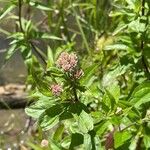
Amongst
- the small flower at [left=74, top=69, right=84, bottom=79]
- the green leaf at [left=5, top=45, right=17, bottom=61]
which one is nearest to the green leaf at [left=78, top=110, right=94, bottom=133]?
the small flower at [left=74, top=69, right=84, bottom=79]

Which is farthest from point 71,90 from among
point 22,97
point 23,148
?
point 22,97

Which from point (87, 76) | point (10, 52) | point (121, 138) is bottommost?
point (121, 138)

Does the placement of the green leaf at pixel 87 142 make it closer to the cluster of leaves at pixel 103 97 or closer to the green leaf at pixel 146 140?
the cluster of leaves at pixel 103 97

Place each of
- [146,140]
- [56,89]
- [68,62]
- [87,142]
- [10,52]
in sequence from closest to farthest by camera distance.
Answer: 1. [68,62]
2. [56,89]
3. [87,142]
4. [146,140]
5. [10,52]

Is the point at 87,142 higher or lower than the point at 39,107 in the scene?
lower

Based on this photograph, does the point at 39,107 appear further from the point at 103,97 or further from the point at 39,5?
the point at 39,5

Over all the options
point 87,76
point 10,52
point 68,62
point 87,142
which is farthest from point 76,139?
point 10,52

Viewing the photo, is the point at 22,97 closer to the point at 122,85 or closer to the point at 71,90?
the point at 122,85

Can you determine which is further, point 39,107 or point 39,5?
point 39,5
